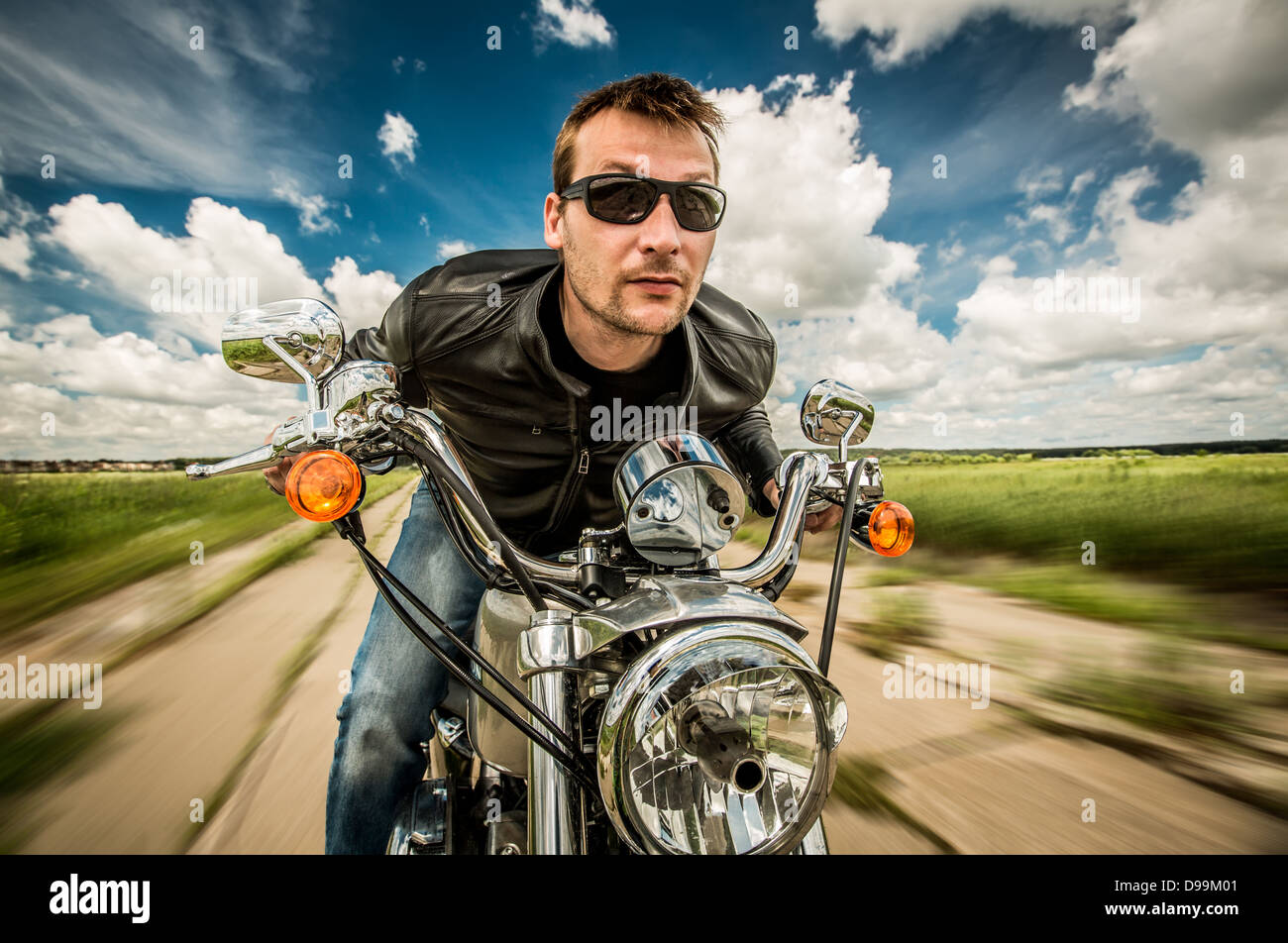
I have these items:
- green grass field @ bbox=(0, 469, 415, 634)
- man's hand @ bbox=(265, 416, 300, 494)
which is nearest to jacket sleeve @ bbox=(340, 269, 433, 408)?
man's hand @ bbox=(265, 416, 300, 494)

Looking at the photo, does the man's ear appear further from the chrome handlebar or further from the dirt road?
the dirt road

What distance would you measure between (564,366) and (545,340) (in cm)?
9

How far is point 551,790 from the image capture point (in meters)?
0.87

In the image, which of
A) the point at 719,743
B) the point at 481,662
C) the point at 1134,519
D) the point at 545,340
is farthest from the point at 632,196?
the point at 1134,519

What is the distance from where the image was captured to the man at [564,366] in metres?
1.37

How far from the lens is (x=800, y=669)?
0.75 metres

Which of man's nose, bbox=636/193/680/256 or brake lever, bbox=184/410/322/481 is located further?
man's nose, bbox=636/193/680/256

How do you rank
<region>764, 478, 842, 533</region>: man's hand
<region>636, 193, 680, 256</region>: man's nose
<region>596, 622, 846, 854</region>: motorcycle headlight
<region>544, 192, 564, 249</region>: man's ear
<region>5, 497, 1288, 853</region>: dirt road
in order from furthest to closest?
<region>5, 497, 1288, 853</region>: dirt road, <region>544, 192, 564, 249</region>: man's ear, <region>764, 478, 842, 533</region>: man's hand, <region>636, 193, 680, 256</region>: man's nose, <region>596, 622, 846, 854</region>: motorcycle headlight

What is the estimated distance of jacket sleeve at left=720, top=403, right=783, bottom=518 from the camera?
1735 millimetres

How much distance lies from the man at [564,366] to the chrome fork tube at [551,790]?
0.65m
